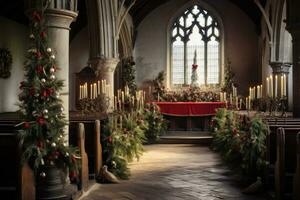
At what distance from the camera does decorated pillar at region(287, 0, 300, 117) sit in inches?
337

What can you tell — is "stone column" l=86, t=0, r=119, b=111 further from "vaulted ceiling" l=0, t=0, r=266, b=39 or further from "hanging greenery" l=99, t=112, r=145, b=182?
"hanging greenery" l=99, t=112, r=145, b=182

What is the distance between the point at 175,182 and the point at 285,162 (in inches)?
72.5

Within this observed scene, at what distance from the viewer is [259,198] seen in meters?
5.71

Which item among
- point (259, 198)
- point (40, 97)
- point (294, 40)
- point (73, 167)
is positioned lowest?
point (259, 198)

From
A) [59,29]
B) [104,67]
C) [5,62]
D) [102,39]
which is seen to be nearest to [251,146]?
[59,29]

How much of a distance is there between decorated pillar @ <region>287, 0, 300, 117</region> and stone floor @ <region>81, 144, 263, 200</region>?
204 cm

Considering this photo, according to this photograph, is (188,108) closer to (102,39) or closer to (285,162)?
(102,39)

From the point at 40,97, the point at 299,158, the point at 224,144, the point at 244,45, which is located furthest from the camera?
the point at 244,45

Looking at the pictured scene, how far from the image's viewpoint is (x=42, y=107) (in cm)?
519

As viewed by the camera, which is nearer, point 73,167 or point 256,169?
point 73,167

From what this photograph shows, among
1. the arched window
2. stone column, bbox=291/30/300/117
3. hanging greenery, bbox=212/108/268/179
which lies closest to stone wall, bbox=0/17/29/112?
the arched window

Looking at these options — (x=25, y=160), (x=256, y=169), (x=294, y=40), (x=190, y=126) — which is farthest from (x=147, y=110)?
(x=25, y=160)

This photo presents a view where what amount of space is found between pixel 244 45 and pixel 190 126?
5482 mm

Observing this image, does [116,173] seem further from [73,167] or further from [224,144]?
[224,144]
